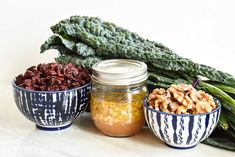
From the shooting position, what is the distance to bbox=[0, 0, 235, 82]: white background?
1127 millimetres

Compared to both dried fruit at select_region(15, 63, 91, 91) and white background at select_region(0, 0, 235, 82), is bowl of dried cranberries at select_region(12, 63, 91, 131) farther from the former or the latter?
white background at select_region(0, 0, 235, 82)

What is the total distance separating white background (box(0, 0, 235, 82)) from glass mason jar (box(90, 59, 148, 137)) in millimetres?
349

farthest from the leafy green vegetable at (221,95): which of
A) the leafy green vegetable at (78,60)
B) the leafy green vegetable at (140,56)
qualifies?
the leafy green vegetable at (78,60)

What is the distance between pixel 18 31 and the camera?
1.20 m

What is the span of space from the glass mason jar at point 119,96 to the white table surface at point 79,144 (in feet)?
0.10

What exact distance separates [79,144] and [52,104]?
0.10 meters

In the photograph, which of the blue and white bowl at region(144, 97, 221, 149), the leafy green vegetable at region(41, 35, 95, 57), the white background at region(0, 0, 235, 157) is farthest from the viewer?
the white background at region(0, 0, 235, 157)

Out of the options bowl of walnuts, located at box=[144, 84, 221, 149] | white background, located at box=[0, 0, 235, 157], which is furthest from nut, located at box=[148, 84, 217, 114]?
white background, located at box=[0, 0, 235, 157]

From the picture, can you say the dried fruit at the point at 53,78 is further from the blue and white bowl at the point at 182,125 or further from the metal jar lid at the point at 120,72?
the blue and white bowl at the point at 182,125

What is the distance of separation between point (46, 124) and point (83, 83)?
0.11 m

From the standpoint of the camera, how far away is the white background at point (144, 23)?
113 cm

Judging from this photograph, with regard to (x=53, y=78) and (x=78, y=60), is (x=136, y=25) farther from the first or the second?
(x=53, y=78)

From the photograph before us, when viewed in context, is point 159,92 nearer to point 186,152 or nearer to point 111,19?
point 186,152

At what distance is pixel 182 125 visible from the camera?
735mm
